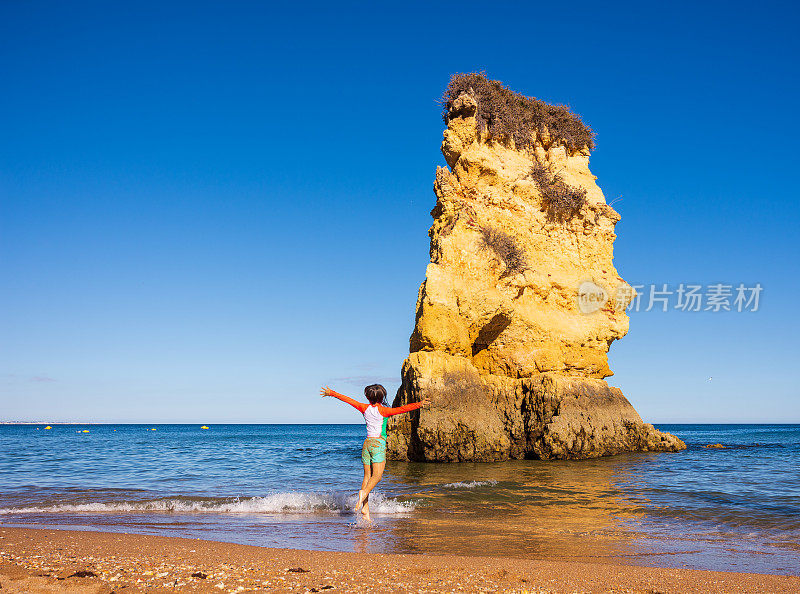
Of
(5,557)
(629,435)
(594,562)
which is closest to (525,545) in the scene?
(594,562)

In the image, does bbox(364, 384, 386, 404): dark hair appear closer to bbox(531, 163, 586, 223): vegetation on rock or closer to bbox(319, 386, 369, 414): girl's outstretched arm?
bbox(319, 386, 369, 414): girl's outstretched arm

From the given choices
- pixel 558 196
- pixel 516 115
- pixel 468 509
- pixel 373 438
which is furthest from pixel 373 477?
pixel 516 115

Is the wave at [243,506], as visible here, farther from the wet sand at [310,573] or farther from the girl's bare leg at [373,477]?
the wet sand at [310,573]

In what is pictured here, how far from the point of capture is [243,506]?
9.16 m

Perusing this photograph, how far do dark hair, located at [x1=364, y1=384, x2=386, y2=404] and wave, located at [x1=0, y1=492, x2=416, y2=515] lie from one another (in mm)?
2112

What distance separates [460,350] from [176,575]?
14.9 metres

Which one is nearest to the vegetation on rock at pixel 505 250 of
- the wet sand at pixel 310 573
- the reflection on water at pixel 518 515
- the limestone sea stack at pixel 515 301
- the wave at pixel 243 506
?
the limestone sea stack at pixel 515 301

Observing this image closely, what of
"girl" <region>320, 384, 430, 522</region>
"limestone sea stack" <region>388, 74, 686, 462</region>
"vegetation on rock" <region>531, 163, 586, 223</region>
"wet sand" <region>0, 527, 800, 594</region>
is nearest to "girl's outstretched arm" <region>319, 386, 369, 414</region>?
"girl" <region>320, 384, 430, 522</region>

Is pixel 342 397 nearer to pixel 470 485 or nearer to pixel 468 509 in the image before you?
pixel 468 509

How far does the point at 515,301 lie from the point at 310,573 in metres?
16.3

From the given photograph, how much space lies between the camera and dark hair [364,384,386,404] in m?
7.70

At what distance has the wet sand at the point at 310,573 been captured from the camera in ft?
14.2

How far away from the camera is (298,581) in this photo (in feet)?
14.7

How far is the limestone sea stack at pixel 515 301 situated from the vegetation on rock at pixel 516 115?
0.16ft
